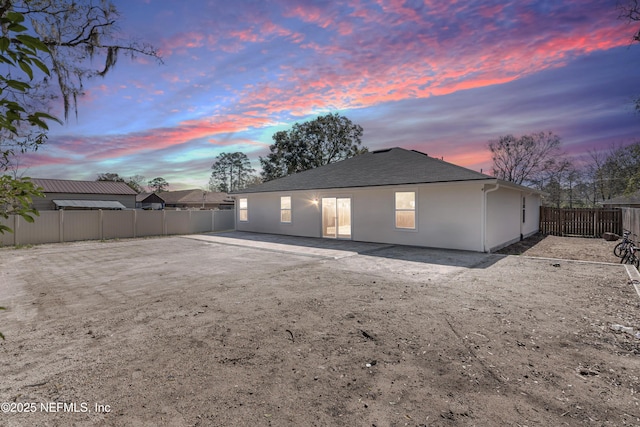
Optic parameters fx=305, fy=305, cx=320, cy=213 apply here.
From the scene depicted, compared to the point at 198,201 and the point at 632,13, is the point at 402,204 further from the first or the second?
the point at 198,201

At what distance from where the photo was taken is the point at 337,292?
5.80 meters

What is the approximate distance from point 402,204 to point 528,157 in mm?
28531

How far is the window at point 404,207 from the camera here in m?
11.7

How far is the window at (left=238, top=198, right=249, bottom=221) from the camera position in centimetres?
1858

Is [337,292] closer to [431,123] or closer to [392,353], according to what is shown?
[392,353]

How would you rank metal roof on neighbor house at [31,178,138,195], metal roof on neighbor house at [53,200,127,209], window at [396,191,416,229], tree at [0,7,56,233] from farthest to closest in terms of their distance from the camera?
metal roof on neighbor house at [31,178,138,195], metal roof on neighbor house at [53,200,127,209], window at [396,191,416,229], tree at [0,7,56,233]

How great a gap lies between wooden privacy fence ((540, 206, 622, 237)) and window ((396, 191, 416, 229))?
10.3 meters

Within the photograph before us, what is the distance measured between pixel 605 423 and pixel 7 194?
13.4 feet

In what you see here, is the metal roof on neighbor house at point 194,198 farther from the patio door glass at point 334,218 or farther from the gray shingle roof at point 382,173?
the patio door glass at point 334,218

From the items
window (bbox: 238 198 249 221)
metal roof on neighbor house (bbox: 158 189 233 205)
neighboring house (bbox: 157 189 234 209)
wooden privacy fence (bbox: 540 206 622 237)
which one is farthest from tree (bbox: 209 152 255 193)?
wooden privacy fence (bbox: 540 206 622 237)

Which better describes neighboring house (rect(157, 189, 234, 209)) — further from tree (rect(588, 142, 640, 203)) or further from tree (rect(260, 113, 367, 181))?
tree (rect(588, 142, 640, 203))

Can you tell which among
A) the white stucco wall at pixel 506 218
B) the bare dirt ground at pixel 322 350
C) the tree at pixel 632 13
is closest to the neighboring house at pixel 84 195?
the bare dirt ground at pixel 322 350

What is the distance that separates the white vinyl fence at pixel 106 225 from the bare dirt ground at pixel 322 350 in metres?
8.12

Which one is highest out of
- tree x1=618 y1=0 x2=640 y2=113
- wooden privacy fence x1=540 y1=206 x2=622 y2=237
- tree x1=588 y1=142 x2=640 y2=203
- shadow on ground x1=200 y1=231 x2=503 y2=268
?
tree x1=618 y1=0 x2=640 y2=113
